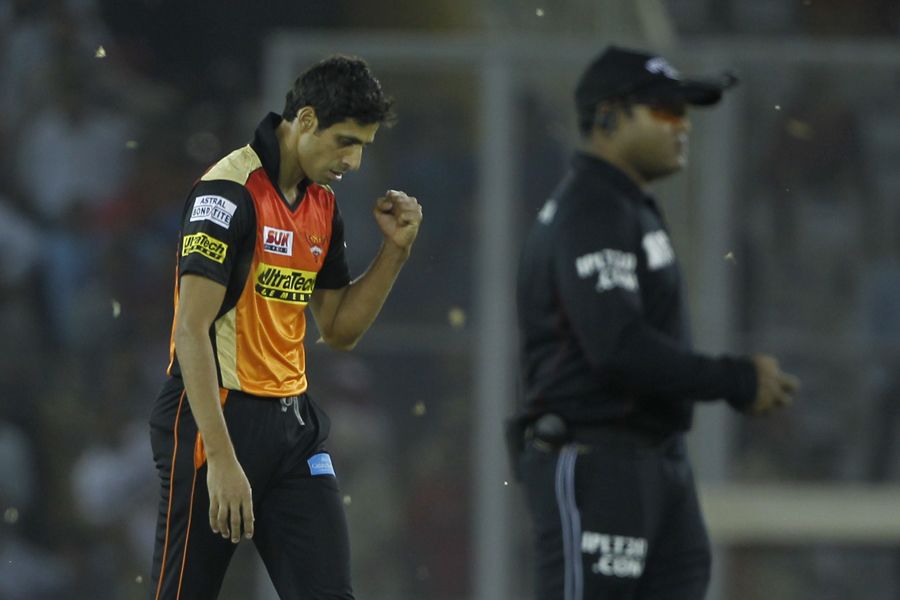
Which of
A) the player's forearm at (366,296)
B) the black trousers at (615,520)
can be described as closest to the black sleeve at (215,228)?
the player's forearm at (366,296)

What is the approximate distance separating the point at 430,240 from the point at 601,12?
4.65 feet

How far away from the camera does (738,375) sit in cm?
356

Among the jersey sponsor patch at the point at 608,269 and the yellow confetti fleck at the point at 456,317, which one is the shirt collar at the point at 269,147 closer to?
the jersey sponsor patch at the point at 608,269

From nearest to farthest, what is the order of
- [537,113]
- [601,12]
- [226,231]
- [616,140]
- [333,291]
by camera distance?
[226,231], [616,140], [333,291], [537,113], [601,12]

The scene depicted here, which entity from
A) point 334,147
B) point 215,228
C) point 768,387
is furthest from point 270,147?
point 768,387

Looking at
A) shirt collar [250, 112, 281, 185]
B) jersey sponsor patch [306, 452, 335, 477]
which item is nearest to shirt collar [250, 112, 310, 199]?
shirt collar [250, 112, 281, 185]

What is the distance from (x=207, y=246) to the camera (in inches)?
139

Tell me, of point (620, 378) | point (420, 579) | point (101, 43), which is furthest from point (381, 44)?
point (620, 378)

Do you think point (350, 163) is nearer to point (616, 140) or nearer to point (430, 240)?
point (616, 140)

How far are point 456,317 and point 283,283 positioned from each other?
371 cm

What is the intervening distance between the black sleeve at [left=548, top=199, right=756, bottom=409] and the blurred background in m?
3.68

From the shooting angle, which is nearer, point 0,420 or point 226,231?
point 226,231

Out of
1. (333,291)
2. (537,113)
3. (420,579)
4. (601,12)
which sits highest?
(601,12)

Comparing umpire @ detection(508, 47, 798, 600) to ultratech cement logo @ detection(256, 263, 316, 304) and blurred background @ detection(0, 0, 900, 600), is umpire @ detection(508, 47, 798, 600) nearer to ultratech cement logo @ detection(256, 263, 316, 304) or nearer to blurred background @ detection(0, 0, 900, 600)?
ultratech cement logo @ detection(256, 263, 316, 304)
